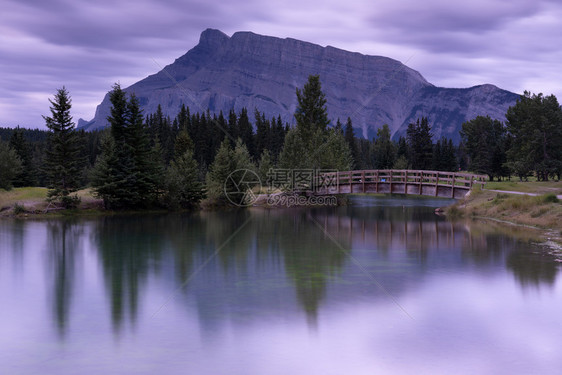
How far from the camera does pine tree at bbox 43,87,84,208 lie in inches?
2142

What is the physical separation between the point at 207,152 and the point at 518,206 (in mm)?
98009

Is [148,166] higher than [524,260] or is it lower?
higher

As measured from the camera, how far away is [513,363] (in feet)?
43.4

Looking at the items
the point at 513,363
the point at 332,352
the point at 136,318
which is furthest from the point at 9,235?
the point at 513,363

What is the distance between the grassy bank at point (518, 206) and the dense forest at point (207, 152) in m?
29.3

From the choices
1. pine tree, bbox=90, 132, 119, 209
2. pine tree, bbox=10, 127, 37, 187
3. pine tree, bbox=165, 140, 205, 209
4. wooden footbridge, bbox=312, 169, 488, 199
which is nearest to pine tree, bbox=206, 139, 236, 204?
pine tree, bbox=165, 140, 205, 209

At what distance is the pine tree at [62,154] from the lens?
54.4 metres

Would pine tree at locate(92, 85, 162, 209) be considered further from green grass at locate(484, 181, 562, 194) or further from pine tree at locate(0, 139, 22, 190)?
green grass at locate(484, 181, 562, 194)

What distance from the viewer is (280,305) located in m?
19.0

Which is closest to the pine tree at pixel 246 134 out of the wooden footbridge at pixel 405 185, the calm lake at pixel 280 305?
the wooden footbridge at pixel 405 185

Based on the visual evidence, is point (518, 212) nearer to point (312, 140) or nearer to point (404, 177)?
point (404, 177)

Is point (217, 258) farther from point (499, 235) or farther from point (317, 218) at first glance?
point (317, 218)

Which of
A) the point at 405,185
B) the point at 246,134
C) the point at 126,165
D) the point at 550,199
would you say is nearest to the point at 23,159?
the point at 126,165

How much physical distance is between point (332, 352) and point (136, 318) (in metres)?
7.12
